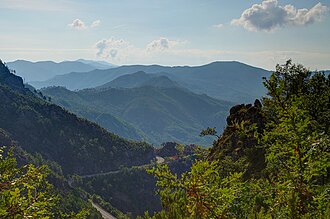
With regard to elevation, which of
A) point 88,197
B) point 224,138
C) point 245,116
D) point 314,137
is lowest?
point 88,197

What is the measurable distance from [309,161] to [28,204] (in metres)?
8.77

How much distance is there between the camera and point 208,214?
→ 8336mm

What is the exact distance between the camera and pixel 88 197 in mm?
154250

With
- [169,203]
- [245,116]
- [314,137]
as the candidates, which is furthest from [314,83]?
[314,137]

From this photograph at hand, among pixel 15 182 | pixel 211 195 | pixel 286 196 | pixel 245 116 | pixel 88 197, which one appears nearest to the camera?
Answer: pixel 211 195

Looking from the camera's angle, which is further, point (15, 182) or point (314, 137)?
point (15, 182)

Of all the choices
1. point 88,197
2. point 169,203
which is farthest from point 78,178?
point 169,203

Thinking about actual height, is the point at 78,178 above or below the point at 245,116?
below

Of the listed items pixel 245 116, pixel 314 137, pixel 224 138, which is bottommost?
pixel 224 138

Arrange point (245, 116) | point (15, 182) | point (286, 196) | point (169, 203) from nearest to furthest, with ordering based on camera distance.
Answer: point (286, 196) < point (15, 182) < point (169, 203) < point (245, 116)

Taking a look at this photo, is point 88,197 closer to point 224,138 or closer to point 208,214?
point 224,138

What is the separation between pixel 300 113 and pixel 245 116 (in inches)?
2305

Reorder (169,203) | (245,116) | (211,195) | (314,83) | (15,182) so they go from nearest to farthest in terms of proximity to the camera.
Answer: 1. (211,195)
2. (15,182)
3. (169,203)
4. (314,83)
5. (245,116)

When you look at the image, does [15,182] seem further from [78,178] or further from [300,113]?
[78,178]
